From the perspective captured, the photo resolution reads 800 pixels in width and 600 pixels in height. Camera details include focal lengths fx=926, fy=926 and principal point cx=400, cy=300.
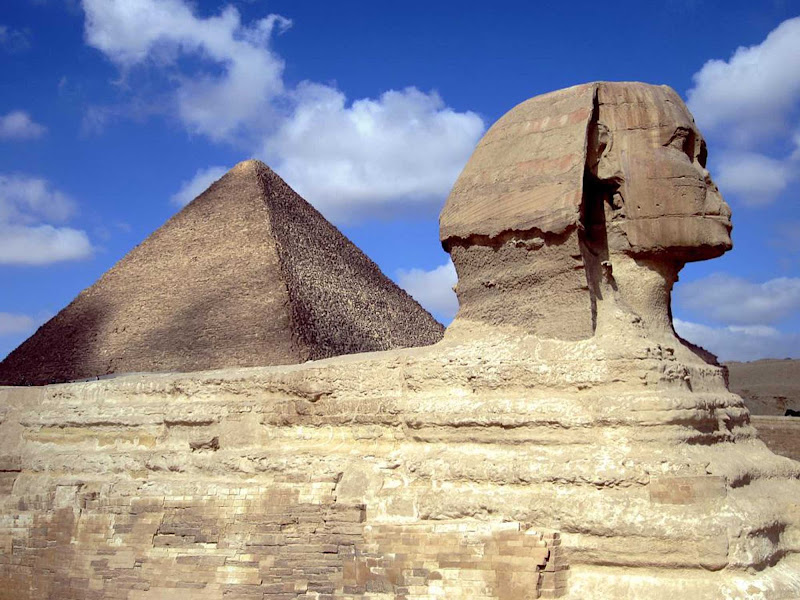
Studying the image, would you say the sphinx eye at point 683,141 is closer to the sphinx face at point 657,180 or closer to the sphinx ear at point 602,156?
the sphinx face at point 657,180

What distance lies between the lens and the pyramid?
63.0 meters

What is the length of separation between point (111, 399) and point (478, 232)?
10.3 ft

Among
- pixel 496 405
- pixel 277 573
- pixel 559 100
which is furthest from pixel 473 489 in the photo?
pixel 559 100

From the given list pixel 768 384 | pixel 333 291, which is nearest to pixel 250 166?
pixel 333 291

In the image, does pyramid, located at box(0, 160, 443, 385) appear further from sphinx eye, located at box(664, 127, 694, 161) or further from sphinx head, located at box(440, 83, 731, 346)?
sphinx eye, located at box(664, 127, 694, 161)

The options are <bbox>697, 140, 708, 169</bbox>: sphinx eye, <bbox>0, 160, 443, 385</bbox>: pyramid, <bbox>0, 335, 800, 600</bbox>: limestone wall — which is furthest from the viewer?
<bbox>0, 160, 443, 385</bbox>: pyramid

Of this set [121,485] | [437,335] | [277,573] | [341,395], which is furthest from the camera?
[437,335]

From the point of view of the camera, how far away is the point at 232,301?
66.4 meters

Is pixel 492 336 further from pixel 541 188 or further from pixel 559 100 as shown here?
pixel 559 100

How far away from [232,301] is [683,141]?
2455 inches

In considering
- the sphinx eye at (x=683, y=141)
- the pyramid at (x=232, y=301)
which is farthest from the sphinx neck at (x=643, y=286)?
the pyramid at (x=232, y=301)

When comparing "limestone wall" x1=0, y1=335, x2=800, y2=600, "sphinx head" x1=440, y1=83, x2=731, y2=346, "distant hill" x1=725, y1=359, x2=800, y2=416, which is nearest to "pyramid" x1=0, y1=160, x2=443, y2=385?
"distant hill" x1=725, y1=359, x2=800, y2=416

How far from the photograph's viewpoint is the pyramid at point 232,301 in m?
63.0

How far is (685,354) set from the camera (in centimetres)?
558
